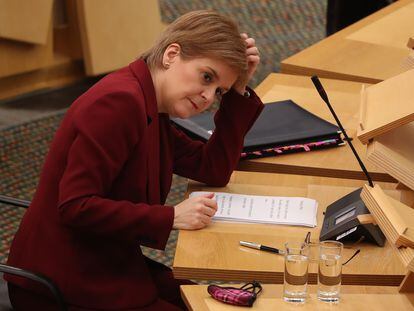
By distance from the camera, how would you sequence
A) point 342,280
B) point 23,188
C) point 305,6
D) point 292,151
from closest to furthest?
1. point 342,280
2. point 292,151
3. point 23,188
4. point 305,6

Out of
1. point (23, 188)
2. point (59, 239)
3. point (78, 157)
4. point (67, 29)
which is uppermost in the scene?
point (78, 157)

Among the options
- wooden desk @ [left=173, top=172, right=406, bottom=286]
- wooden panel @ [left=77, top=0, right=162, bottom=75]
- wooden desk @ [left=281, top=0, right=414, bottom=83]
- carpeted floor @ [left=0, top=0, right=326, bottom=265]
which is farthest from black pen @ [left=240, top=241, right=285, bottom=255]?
wooden panel @ [left=77, top=0, right=162, bottom=75]

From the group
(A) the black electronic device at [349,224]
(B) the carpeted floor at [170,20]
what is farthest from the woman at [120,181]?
(B) the carpeted floor at [170,20]

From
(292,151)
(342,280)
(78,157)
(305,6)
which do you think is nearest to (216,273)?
(342,280)

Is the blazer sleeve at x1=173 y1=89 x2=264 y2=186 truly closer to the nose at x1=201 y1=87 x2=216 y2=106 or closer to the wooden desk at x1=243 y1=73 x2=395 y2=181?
the wooden desk at x1=243 y1=73 x2=395 y2=181

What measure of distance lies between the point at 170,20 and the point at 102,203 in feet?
12.0

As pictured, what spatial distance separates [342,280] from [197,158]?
573 mm

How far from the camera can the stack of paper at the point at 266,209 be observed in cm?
186

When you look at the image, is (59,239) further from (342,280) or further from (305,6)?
(305,6)

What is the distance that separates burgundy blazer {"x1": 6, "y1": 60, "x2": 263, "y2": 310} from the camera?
168 centimetres

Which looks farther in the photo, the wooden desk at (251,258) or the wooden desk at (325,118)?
the wooden desk at (325,118)

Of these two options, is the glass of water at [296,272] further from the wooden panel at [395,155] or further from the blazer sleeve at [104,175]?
the blazer sleeve at [104,175]

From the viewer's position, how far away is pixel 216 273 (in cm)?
164

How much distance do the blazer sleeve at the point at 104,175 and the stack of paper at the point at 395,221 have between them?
0.45 m
